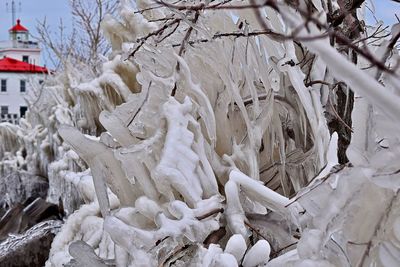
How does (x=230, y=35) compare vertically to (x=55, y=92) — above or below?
above

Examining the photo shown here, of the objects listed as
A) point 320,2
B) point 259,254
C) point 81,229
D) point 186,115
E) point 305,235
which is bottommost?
point 81,229

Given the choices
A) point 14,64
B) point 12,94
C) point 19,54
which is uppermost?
point 19,54

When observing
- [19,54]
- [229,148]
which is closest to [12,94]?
[19,54]

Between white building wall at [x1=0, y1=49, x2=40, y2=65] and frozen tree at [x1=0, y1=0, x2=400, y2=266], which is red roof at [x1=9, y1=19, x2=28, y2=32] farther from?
frozen tree at [x1=0, y1=0, x2=400, y2=266]

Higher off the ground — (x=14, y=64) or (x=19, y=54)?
(x=19, y=54)

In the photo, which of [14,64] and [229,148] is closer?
[229,148]

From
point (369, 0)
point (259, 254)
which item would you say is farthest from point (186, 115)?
point (369, 0)

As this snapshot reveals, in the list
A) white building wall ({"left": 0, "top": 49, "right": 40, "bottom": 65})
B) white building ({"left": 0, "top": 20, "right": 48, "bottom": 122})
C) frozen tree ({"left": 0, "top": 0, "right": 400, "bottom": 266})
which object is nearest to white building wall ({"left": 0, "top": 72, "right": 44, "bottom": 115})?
white building ({"left": 0, "top": 20, "right": 48, "bottom": 122})

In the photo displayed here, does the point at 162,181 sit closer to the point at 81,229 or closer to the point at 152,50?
the point at 152,50

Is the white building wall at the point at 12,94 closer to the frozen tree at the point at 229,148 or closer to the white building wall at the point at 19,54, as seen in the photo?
the white building wall at the point at 19,54

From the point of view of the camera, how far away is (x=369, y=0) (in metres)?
2.57

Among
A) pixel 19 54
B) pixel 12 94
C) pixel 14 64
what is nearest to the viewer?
pixel 14 64

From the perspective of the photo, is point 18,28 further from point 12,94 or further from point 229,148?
point 229,148

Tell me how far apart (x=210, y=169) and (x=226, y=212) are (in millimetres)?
141
